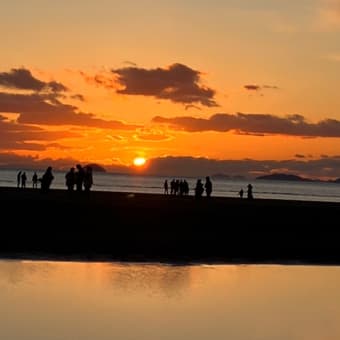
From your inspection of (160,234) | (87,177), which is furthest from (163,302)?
(87,177)

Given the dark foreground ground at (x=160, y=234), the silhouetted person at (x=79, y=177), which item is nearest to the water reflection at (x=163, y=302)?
the dark foreground ground at (x=160, y=234)

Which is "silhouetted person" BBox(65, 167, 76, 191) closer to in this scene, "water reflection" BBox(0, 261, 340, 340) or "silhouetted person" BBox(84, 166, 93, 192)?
"silhouetted person" BBox(84, 166, 93, 192)

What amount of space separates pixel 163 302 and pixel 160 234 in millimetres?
13836

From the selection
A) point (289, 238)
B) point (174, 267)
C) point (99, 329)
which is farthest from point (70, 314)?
point (289, 238)

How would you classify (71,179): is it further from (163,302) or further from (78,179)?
(163,302)

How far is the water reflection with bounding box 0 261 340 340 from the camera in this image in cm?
1519

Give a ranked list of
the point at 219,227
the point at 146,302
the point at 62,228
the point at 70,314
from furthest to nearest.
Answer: the point at 219,227 < the point at 62,228 < the point at 146,302 < the point at 70,314

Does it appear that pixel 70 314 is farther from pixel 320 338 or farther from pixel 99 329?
pixel 320 338

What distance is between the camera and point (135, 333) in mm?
14938

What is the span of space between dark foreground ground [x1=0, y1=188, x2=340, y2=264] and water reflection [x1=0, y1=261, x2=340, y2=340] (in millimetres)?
3015

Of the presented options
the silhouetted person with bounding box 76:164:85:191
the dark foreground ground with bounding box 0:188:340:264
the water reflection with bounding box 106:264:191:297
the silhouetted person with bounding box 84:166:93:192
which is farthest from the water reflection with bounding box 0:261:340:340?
the silhouetted person with bounding box 76:164:85:191

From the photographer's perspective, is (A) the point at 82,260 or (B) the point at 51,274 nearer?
(B) the point at 51,274

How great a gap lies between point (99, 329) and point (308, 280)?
9.32 metres

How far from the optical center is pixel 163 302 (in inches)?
711
